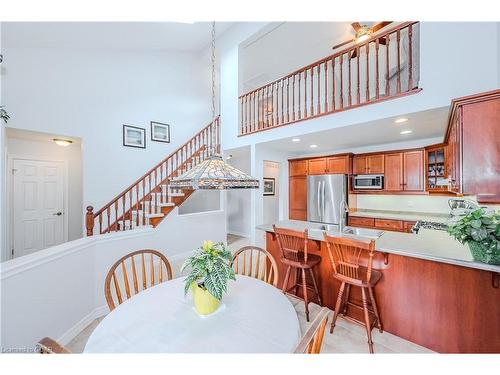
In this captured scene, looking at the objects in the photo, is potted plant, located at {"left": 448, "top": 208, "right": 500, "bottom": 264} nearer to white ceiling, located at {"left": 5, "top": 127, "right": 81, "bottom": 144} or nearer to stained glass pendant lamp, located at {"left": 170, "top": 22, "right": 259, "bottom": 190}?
stained glass pendant lamp, located at {"left": 170, "top": 22, "right": 259, "bottom": 190}

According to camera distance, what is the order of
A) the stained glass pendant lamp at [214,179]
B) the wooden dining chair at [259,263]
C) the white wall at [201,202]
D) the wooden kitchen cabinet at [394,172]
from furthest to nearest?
the white wall at [201,202]
the wooden kitchen cabinet at [394,172]
the wooden dining chair at [259,263]
the stained glass pendant lamp at [214,179]

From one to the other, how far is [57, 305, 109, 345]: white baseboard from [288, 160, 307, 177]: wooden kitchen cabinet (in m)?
4.29

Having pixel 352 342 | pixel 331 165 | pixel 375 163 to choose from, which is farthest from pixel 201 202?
pixel 352 342

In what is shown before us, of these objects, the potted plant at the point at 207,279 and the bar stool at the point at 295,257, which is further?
the bar stool at the point at 295,257

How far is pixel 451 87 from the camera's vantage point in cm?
217

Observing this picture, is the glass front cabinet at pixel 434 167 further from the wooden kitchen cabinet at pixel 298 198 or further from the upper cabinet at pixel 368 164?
the wooden kitchen cabinet at pixel 298 198

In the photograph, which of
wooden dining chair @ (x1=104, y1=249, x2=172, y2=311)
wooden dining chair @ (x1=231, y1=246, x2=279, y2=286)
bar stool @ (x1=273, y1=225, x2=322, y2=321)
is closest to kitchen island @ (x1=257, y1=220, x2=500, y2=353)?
bar stool @ (x1=273, y1=225, x2=322, y2=321)

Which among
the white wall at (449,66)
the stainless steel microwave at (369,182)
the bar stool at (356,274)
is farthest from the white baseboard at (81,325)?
the stainless steel microwave at (369,182)

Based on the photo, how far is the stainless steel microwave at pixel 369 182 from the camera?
4.12m

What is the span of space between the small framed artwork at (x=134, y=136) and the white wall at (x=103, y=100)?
0.30 ft

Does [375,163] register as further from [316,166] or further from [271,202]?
[271,202]

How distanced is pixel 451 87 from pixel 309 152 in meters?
3.18

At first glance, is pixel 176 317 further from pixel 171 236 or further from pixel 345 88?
pixel 345 88
